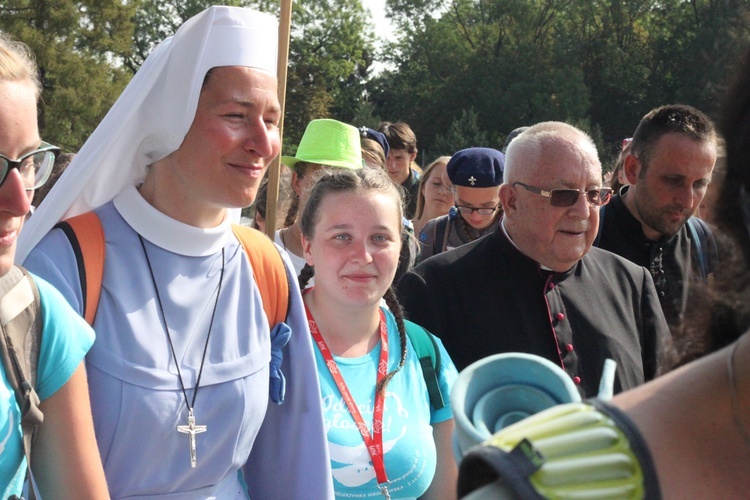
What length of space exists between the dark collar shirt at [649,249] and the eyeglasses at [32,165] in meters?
2.84

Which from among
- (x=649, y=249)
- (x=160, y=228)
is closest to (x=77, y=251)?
(x=160, y=228)

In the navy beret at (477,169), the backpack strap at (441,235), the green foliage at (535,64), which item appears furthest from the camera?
the green foliage at (535,64)

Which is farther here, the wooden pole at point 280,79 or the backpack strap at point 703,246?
the backpack strap at point 703,246

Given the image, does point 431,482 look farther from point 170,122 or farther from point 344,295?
point 170,122

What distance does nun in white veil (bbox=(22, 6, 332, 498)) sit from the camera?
2.22 meters

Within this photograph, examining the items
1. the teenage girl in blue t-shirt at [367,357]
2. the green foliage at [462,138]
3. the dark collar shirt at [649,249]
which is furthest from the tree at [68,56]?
the teenage girl in blue t-shirt at [367,357]

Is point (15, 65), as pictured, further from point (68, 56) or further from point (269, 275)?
point (68, 56)

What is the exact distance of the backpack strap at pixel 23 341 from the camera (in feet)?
6.16

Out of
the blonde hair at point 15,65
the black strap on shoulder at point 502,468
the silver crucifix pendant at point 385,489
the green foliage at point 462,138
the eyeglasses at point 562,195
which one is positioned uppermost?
the blonde hair at point 15,65

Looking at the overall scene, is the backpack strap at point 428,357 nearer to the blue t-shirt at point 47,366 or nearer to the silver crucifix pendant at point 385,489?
the silver crucifix pendant at point 385,489

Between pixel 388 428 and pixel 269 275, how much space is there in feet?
2.00

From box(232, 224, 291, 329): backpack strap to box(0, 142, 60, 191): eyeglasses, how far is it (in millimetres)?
673

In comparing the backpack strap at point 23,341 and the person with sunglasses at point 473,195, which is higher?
the backpack strap at point 23,341

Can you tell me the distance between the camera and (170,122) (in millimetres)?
2473
